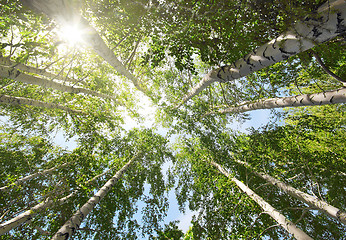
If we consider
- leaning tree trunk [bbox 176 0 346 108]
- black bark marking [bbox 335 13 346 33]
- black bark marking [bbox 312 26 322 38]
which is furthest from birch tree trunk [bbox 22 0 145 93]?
black bark marking [bbox 335 13 346 33]

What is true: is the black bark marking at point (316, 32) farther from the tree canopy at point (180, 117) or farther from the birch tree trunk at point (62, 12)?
the birch tree trunk at point (62, 12)

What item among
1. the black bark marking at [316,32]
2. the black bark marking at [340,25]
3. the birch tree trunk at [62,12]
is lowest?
the black bark marking at [340,25]

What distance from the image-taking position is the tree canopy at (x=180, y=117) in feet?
7.72

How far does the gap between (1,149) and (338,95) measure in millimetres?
11294

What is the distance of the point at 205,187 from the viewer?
19.3 feet

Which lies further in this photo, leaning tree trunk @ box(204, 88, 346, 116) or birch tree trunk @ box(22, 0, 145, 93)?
leaning tree trunk @ box(204, 88, 346, 116)

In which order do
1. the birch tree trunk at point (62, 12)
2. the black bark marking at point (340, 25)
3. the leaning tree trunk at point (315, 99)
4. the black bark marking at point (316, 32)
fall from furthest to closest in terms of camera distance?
1. the leaning tree trunk at point (315, 99)
2. the birch tree trunk at point (62, 12)
3. the black bark marking at point (316, 32)
4. the black bark marking at point (340, 25)

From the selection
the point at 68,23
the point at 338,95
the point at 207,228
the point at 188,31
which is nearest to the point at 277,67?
the point at 338,95

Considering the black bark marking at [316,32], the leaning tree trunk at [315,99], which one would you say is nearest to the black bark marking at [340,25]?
the black bark marking at [316,32]

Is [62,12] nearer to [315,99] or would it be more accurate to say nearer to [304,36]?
[304,36]

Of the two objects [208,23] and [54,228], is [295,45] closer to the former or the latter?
[208,23]

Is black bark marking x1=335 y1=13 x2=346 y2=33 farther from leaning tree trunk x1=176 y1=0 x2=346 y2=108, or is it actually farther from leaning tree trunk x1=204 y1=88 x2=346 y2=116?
leaning tree trunk x1=204 y1=88 x2=346 y2=116

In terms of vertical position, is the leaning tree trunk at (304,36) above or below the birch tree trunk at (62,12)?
below

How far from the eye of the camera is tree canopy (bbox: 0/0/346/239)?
7.72ft
